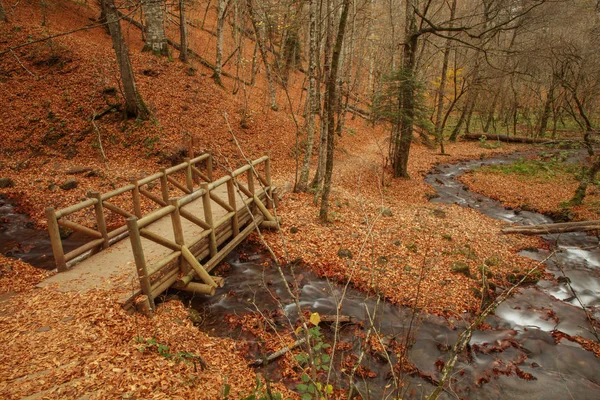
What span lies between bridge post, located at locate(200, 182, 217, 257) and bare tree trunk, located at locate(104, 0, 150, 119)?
8.41 metres

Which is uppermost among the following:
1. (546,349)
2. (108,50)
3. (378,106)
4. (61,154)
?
(108,50)

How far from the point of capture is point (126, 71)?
41.4ft

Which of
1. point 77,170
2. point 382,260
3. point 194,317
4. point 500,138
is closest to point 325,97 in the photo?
point 382,260

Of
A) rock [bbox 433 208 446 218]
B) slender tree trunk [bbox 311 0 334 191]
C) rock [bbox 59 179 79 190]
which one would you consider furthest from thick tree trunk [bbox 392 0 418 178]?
rock [bbox 59 179 79 190]

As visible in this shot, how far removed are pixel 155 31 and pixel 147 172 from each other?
943 cm

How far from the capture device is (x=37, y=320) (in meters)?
4.96

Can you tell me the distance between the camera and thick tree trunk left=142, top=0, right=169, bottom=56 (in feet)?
52.5

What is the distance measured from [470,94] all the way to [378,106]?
13.3 meters

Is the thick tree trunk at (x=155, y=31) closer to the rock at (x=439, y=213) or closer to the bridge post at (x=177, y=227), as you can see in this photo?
the bridge post at (x=177, y=227)

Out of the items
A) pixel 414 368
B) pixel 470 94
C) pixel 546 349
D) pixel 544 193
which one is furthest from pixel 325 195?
pixel 470 94

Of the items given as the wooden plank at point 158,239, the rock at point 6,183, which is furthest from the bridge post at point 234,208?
the rock at point 6,183

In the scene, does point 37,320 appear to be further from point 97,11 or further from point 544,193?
point 97,11

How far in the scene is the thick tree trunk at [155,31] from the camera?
16.0 m

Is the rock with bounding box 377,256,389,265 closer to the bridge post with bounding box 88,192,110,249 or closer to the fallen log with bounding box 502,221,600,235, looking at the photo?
the fallen log with bounding box 502,221,600,235
